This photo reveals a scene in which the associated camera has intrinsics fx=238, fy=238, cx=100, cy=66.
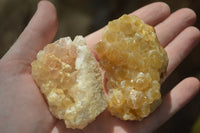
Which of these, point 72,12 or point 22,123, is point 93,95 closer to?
point 22,123

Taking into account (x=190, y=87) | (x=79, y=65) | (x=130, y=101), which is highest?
(x=79, y=65)

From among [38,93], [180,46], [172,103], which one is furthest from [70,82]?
[180,46]

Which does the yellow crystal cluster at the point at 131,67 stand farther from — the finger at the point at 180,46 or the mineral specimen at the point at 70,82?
the finger at the point at 180,46

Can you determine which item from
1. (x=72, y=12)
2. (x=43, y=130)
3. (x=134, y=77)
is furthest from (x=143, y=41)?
(x=72, y=12)

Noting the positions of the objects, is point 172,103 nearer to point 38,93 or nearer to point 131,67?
point 131,67

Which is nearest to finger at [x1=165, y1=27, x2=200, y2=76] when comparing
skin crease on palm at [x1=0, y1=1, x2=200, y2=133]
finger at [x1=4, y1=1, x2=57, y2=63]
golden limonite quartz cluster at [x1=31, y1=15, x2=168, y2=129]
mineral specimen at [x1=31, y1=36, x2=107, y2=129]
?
skin crease on palm at [x1=0, y1=1, x2=200, y2=133]

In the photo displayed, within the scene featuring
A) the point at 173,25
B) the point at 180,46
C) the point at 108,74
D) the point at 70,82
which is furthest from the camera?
the point at 173,25
